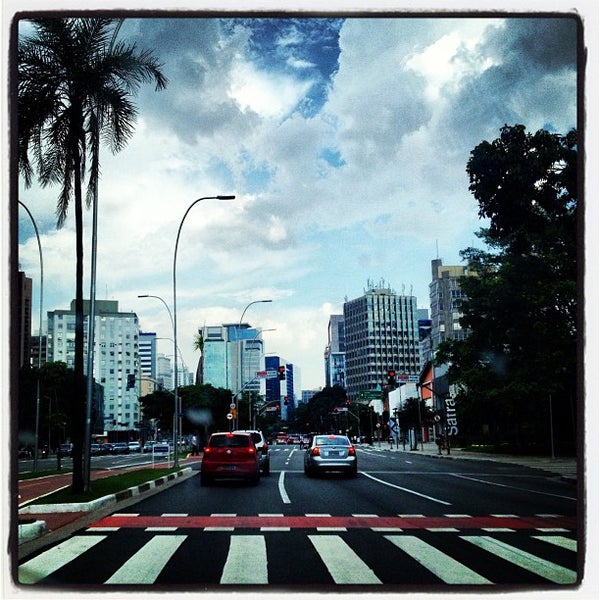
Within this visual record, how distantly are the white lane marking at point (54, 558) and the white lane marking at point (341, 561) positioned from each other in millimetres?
3212

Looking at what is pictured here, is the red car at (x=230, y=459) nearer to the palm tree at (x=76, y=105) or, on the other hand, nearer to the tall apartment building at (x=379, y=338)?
the palm tree at (x=76, y=105)

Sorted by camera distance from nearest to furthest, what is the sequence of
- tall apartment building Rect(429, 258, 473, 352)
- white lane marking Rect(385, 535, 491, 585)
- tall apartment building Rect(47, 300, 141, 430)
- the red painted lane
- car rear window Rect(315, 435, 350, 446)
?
1. white lane marking Rect(385, 535, 491, 585)
2. the red painted lane
3. car rear window Rect(315, 435, 350, 446)
4. tall apartment building Rect(429, 258, 473, 352)
5. tall apartment building Rect(47, 300, 141, 430)

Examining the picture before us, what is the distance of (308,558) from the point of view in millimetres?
10070

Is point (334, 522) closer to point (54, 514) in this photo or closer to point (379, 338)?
point (54, 514)

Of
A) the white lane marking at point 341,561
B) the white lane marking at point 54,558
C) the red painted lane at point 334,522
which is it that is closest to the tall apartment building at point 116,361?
the red painted lane at point 334,522

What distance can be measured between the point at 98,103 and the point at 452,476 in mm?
18465

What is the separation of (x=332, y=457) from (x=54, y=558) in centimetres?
1924

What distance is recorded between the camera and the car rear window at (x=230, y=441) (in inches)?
991

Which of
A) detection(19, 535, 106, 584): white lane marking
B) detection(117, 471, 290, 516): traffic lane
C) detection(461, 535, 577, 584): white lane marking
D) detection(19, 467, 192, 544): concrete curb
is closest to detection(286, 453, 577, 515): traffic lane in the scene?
detection(117, 471, 290, 516): traffic lane

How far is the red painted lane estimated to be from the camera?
1381cm

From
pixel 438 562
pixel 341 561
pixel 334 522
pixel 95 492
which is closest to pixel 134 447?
pixel 95 492

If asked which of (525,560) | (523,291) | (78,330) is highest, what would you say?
(523,291)

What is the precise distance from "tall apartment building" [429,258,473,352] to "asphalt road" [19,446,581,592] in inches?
4780

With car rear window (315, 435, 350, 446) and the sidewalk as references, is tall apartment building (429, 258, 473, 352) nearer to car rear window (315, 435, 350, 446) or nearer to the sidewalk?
car rear window (315, 435, 350, 446)
